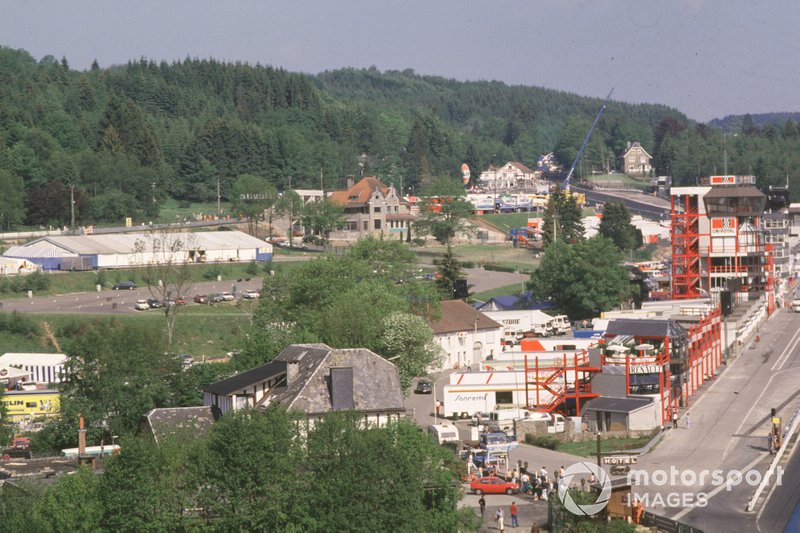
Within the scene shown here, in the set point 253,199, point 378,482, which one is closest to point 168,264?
point 253,199

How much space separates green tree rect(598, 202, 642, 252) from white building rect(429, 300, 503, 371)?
1799 inches

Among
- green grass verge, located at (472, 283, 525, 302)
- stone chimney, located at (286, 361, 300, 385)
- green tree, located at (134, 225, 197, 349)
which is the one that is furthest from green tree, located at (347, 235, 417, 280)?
stone chimney, located at (286, 361, 300, 385)

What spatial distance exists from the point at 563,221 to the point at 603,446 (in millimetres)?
65530

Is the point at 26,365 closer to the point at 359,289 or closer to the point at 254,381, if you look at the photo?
the point at 359,289

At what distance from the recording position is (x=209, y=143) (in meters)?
125

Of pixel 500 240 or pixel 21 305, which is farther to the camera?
pixel 500 240

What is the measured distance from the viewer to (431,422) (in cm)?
4219

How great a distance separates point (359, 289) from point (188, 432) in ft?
58.7

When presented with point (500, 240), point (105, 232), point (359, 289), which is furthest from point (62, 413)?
point (500, 240)

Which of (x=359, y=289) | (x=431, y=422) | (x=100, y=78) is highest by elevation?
(x=100, y=78)

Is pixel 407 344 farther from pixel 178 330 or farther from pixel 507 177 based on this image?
pixel 507 177

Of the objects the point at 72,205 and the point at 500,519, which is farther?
the point at 72,205

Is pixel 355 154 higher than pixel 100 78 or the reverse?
the reverse

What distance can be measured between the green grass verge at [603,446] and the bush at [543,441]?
A: 0.17 meters
